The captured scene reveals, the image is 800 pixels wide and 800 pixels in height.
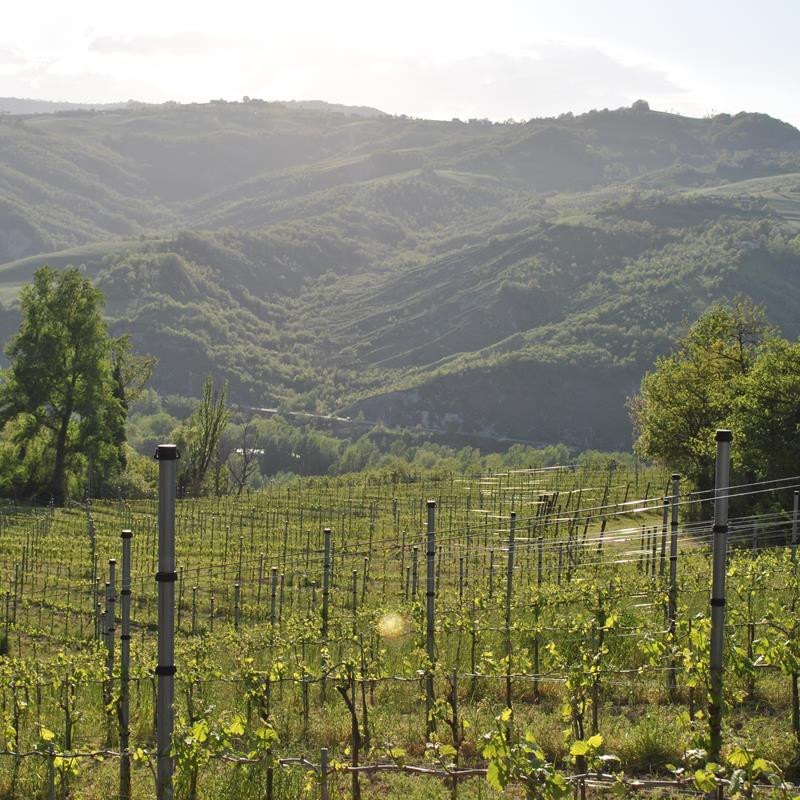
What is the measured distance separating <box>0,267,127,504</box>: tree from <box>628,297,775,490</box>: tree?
21.7 metres

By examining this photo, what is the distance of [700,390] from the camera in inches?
1340

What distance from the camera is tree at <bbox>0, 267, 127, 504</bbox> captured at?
1540 inches

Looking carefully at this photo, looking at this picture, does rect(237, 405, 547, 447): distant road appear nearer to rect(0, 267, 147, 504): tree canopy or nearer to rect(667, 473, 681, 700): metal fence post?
rect(0, 267, 147, 504): tree canopy

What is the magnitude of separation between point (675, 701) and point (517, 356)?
184332mm

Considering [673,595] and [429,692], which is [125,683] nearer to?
[429,692]

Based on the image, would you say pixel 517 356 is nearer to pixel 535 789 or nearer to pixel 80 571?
pixel 80 571

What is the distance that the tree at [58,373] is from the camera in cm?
3912

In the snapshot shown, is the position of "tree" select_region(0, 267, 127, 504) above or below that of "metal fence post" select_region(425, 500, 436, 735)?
above

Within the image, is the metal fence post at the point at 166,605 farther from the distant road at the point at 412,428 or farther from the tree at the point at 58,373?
the distant road at the point at 412,428

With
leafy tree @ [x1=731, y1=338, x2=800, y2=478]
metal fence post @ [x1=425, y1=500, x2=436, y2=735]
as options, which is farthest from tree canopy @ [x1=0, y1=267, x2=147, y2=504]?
metal fence post @ [x1=425, y1=500, x2=436, y2=735]

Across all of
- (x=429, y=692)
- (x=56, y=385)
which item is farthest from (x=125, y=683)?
(x=56, y=385)

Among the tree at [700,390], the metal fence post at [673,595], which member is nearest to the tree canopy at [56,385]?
the tree at [700,390]

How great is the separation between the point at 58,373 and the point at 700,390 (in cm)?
2463

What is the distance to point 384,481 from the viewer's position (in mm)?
53375
